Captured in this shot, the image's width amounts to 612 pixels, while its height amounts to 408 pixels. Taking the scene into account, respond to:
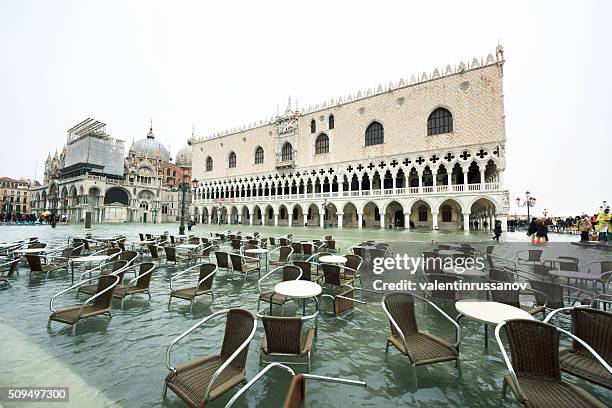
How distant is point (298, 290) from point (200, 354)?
1566 mm

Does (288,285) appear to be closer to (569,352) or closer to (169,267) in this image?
(569,352)

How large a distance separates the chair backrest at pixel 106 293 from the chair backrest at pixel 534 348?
5.49 metres

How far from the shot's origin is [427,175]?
99.7 ft

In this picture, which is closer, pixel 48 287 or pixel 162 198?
pixel 48 287

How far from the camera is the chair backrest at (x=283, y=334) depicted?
2850mm

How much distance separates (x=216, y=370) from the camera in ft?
8.96

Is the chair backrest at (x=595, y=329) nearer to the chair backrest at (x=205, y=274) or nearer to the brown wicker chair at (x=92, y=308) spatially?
the chair backrest at (x=205, y=274)

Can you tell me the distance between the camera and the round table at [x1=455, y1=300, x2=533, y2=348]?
3.14 meters

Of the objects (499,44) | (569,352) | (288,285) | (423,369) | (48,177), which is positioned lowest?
(423,369)

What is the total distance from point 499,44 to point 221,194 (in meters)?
42.5

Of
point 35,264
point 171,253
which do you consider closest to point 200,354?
point 171,253

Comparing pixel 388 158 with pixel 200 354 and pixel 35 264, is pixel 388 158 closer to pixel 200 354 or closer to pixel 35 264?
pixel 35 264

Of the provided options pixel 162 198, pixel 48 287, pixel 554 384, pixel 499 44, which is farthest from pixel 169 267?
pixel 162 198

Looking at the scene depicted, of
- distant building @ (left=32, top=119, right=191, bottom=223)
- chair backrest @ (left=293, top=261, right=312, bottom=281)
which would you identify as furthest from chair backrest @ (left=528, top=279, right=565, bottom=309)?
distant building @ (left=32, top=119, right=191, bottom=223)
